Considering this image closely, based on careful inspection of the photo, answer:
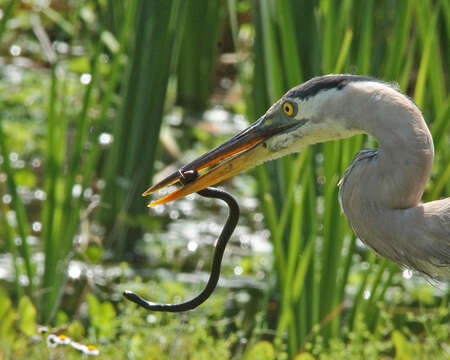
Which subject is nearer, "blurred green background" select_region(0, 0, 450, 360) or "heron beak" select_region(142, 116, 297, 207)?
"heron beak" select_region(142, 116, 297, 207)

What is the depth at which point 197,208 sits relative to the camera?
5.18 meters

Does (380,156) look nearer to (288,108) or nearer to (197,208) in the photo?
(288,108)

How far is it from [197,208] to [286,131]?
2.63 meters

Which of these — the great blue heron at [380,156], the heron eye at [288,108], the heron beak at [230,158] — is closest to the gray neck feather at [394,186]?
the great blue heron at [380,156]

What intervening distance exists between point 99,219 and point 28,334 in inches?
56.0

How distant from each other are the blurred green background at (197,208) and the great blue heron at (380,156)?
0.22 meters

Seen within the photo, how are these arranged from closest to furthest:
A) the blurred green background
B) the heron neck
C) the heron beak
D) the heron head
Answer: the heron neck, the heron head, the heron beak, the blurred green background

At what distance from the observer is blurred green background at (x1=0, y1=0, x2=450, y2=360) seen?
326 centimetres

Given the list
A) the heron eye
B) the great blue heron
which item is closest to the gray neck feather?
the great blue heron

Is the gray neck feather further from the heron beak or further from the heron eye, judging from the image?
the heron beak

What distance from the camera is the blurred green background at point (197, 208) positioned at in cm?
326

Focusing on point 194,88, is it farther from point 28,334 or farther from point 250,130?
point 250,130

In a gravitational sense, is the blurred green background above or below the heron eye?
below

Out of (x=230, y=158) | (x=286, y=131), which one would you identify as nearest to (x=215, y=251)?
(x=230, y=158)
